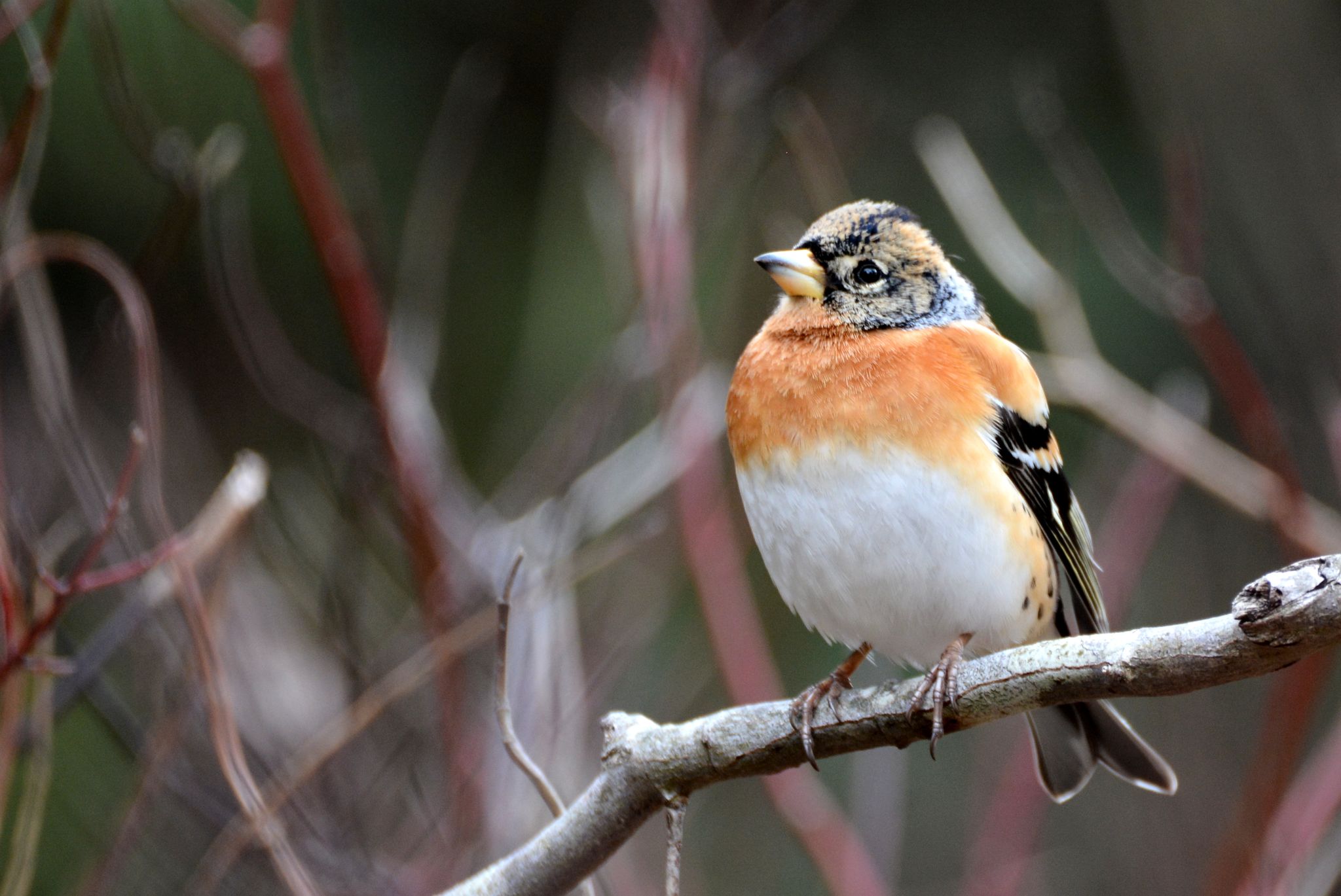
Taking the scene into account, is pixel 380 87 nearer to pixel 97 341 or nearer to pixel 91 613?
pixel 91 613

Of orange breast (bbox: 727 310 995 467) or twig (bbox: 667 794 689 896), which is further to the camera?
orange breast (bbox: 727 310 995 467)

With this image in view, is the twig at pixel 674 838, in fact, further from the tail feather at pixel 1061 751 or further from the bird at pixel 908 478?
the tail feather at pixel 1061 751

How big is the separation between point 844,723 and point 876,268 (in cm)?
109

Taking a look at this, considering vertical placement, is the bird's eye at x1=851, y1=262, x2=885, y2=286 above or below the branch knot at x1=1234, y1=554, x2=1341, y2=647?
above

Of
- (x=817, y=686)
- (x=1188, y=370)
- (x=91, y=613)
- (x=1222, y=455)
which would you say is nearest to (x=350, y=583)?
(x=817, y=686)

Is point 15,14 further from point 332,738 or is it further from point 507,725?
point 507,725

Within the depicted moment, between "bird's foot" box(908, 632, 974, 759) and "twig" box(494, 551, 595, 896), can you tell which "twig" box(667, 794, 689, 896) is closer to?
"twig" box(494, 551, 595, 896)

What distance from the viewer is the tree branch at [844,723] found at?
1.58m

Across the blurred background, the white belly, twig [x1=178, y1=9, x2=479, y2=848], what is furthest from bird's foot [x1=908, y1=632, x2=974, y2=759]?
twig [x1=178, y1=9, x2=479, y2=848]

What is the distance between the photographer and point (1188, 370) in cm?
558

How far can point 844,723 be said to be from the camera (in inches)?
77.3

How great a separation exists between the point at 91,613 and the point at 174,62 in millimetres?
2005

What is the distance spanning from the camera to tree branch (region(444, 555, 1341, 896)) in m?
1.58

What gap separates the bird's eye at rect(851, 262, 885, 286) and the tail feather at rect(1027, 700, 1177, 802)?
895 millimetres
